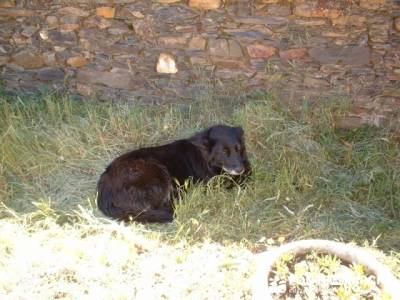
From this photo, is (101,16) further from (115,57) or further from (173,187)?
(173,187)

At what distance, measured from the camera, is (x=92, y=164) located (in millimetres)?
4863

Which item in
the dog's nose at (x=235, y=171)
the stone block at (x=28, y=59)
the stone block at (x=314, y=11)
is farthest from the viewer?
the stone block at (x=28, y=59)

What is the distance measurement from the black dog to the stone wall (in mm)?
1288

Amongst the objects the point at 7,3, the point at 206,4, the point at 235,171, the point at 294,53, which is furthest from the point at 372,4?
the point at 7,3

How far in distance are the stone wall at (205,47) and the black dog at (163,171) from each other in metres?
1.29

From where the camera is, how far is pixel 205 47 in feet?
17.8

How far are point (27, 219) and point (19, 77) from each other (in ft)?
9.18

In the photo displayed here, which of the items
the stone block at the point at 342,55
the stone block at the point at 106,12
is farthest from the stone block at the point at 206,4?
the stone block at the point at 342,55

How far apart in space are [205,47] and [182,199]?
1967 millimetres

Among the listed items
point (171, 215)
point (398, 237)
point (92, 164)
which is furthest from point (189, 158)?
point (398, 237)

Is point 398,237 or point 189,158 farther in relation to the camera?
point 189,158

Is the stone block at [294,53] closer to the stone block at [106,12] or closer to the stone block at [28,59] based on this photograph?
the stone block at [106,12]

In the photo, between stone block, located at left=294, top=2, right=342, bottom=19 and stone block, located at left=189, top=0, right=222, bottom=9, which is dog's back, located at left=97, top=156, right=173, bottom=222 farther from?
stone block, located at left=294, top=2, right=342, bottom=19

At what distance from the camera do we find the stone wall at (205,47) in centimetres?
498
